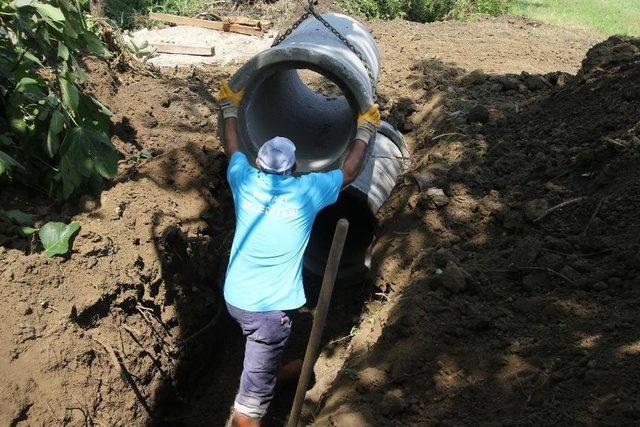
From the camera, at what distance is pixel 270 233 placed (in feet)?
Result: 12.7

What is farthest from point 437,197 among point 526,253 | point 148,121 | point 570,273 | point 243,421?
point 148,121

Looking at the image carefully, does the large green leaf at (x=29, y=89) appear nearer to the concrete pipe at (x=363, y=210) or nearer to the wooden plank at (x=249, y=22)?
the concrete pipe at (x=363, y=210)

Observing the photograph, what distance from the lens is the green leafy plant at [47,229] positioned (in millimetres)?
3797

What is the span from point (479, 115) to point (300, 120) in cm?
171

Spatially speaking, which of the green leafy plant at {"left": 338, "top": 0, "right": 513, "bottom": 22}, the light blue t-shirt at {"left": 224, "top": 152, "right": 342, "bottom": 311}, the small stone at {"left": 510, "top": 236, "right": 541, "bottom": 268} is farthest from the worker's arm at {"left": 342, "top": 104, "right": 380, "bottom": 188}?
the green leafy plant at {"left": 338, "top": 0, "right": 513, "bottom": 22}

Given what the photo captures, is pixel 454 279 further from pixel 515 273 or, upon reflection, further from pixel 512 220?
pixel 512 220

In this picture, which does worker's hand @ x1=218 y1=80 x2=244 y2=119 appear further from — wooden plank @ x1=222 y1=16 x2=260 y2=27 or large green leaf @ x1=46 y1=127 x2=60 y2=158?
wooden plank @ x1=222 y1=16 x2=260 y2=27

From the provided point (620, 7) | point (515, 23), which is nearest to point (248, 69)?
point (515, 23)

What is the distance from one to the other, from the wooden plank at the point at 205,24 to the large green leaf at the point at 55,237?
262 inches

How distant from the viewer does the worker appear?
12.6 ft

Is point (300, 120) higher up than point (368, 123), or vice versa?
point (368, 123)

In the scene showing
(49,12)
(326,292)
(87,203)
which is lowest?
(87,203)

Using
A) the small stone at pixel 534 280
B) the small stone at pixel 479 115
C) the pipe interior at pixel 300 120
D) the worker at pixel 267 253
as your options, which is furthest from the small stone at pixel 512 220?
the small stone at pixel 479 115

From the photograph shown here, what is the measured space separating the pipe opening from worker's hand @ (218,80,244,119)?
61.3 inches
